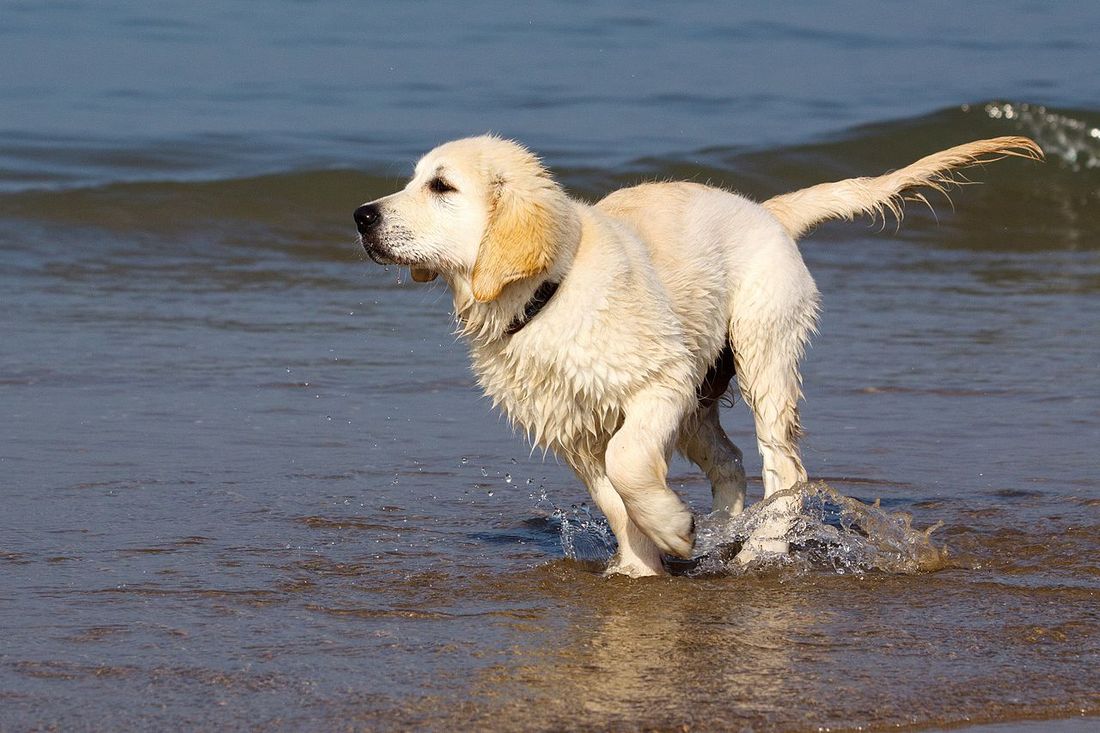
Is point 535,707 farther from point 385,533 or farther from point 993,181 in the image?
point 993,181

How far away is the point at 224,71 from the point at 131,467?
13.7 meters

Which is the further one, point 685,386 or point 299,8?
point 299,8

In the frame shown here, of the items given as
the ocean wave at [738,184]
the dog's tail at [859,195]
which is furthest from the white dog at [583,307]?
the ocean wave at [738,184]

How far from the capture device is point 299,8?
2403 cm

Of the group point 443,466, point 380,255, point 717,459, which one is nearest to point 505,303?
point 380,255

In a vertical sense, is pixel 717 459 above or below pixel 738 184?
below

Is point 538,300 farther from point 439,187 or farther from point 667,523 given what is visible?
point 667,523

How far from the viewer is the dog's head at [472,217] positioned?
453 centimetres

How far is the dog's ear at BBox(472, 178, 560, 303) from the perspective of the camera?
448 centimetres

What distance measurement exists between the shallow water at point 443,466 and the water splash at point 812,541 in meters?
0.02

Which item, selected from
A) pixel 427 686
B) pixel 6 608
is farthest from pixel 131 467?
pixel 427 686

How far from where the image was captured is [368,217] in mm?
4648

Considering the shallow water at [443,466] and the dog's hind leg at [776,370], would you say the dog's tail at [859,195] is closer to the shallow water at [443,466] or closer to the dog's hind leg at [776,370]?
the dog's hind leg at [776,370]

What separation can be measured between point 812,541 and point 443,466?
5.17ft
